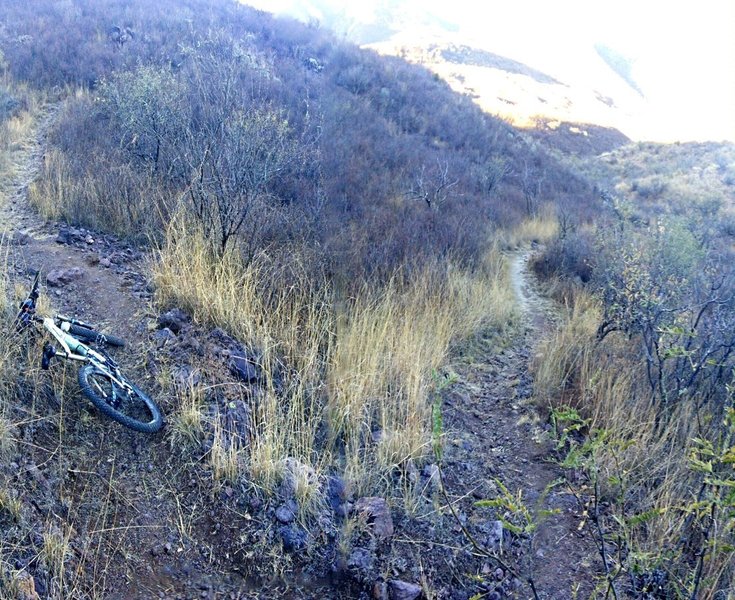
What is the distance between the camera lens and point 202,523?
10.3 ft

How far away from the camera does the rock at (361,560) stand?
10.3ft

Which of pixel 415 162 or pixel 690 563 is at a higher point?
pixel 415 162

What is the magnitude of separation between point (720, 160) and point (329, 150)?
2278 centimetres

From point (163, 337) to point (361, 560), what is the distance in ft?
7.37

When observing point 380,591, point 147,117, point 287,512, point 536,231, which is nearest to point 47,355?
point 287,512

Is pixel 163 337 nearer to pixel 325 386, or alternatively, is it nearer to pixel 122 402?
pixel 122 402

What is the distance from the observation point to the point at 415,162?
40.7 ft

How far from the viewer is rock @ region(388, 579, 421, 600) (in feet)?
9.97

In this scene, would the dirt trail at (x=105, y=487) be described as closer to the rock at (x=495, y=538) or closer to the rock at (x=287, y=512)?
the rock at (x=287, y=512)

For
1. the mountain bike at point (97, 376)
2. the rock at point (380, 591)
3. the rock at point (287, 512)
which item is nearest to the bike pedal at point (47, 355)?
the mountain bike at point (97, 376)

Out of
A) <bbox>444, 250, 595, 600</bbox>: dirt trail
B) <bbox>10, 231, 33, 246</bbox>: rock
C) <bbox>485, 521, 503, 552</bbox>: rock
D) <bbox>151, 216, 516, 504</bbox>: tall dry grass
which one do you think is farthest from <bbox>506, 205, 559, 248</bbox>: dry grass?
<bbox>10, 231, 33, 246</bbox>: rock

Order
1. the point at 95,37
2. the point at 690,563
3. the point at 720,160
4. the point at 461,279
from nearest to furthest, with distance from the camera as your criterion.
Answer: the point at 690,563 → the point at 461,279 → the point at 95,37 → the point at 720,160

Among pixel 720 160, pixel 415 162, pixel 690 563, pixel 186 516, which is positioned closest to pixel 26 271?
pixel 186 516

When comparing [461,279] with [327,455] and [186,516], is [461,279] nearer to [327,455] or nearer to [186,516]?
[327,455]
